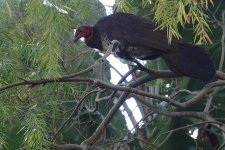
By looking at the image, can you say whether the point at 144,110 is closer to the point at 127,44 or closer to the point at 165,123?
the point at 165,123

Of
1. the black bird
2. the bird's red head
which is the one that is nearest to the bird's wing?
the black bird

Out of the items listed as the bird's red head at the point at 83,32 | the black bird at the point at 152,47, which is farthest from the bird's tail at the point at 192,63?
the bird's red head at the point at 83,32

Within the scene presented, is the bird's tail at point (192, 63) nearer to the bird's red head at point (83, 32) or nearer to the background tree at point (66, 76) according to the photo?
the background tree at point (66, 76)

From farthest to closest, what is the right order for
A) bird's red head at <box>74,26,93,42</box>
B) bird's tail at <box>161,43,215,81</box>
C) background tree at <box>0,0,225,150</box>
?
bird's red head at <box>74,26,93,42</box>
bird's tail at <box>161,43,215,81</box>
background tree at <box>0,0,225,150</box>

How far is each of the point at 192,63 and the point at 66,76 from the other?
0.72 meters

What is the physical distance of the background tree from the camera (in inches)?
88.7

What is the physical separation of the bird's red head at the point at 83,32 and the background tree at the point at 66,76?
5 cm

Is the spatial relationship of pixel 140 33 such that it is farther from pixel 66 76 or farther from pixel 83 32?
pixel 66 76

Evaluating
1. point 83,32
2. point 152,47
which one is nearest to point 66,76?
point 152,47

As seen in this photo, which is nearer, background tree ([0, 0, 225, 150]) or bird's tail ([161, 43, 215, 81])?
background tree ([0, 0, 225, 150])

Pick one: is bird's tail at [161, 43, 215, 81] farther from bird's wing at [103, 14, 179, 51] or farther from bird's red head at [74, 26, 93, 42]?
bird's red head at [74, 26, 93, 42]

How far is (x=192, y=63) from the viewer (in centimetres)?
275

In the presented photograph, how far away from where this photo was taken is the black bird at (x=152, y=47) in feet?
9.01

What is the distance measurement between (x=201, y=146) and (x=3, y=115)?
6.00 ft
